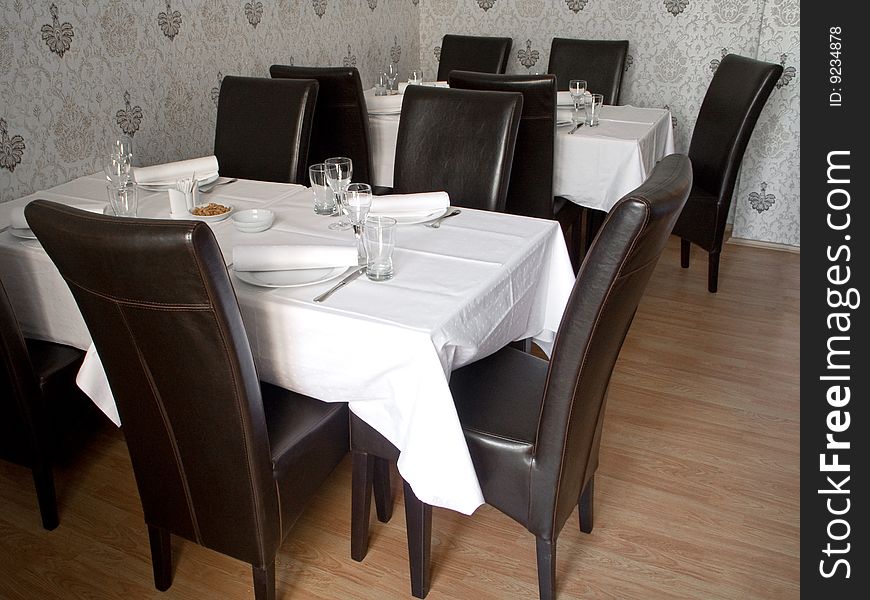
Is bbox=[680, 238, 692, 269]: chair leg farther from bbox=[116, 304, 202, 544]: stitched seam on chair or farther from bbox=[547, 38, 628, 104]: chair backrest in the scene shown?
bbox=[116, 304, 202, 544]: stitched seam on chair

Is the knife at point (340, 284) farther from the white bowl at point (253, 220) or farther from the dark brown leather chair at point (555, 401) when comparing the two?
the white bowl at point (253, 220)

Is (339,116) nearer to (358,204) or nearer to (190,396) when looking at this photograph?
(358,204)

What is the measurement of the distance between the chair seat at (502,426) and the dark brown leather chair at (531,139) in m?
1.17

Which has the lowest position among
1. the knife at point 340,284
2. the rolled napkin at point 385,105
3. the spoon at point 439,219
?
the knife at point 340,284

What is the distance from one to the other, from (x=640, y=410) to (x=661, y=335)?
1.73ft

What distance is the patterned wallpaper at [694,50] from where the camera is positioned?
3.38 metres

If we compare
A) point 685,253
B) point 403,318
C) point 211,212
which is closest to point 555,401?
point 403,318

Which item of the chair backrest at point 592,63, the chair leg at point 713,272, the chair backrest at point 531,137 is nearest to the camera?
the chair backrest at point 531,137

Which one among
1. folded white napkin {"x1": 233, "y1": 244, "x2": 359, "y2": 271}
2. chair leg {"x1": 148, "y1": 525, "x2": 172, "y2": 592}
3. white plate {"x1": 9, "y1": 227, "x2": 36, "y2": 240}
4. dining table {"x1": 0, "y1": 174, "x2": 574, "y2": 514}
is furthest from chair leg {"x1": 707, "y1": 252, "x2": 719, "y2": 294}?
white plate {"x1": 9, "y1": 227, "x2": 36, "y2": 240}

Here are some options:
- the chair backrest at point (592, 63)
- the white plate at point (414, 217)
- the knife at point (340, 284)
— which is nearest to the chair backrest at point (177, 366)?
the knife at point (340, 284)

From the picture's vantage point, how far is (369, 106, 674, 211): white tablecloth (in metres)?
2.70

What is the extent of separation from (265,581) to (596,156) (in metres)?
1.87

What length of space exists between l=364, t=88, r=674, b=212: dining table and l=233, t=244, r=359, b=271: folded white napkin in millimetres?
1333
